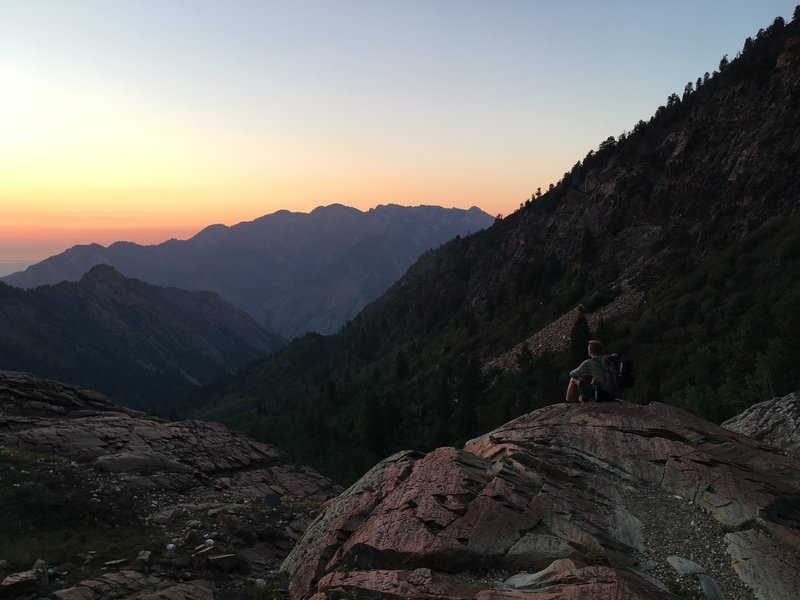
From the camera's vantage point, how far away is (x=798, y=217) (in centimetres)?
6231

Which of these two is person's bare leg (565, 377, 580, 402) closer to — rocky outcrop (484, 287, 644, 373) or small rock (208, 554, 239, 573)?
small rock (208, 554, 239, 573)

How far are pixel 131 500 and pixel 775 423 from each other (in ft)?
96.2

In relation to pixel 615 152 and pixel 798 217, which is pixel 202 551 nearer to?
pixel 798 217

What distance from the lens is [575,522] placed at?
12102 mm

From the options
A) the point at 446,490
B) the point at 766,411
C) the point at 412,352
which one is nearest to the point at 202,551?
the point at 446,490

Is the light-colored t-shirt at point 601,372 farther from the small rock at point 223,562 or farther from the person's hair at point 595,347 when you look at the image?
the small rock at point 223,562

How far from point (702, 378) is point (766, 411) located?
2846 centimetres

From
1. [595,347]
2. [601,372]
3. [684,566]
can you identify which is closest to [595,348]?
[595,347]

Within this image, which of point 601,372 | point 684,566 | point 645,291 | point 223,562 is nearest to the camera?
point 684,566

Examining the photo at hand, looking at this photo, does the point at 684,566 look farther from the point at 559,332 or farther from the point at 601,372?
the point at 559,332

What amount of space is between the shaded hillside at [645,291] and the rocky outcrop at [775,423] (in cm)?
1594

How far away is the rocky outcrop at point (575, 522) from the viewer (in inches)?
413

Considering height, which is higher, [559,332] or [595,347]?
[595,347]

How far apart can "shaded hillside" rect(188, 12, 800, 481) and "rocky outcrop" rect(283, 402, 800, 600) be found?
29.6 meters
